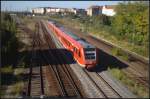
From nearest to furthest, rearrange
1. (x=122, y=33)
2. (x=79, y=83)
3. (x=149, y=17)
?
1. (x=79, y=83)
2. (x=149, y=17)
3. (x=122, y=33)

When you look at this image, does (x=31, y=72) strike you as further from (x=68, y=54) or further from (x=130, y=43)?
(x=130, y=43)

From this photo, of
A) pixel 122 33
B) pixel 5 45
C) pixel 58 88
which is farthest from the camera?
pixel 122 33

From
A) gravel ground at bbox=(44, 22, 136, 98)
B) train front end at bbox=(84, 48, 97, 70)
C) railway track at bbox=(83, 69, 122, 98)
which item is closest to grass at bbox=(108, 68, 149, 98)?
gravel ground at bbox=(44, 22, 136, 98)

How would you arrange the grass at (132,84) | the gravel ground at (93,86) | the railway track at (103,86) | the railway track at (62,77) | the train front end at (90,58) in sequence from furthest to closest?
the train front end at (90,58)
the grass at (132,84)
the railway track at (62,77)
the gravel ground at (93,86)
the railway track at (103,86)

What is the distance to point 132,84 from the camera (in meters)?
22.9

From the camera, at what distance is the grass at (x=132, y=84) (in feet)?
68.3

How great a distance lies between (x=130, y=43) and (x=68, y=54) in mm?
14258

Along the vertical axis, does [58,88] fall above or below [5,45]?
below

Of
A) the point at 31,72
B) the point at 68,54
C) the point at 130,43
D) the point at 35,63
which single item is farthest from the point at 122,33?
the point at 31,72

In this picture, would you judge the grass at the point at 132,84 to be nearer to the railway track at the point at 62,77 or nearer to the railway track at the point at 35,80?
the railway track at the point at 62,77

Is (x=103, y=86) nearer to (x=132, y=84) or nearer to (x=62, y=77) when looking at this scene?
(x=132, y=84)

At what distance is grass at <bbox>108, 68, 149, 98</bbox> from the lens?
2083cm

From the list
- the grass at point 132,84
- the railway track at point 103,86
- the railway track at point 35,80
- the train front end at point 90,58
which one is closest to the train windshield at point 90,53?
the train front end at point 90,58

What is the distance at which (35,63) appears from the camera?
1185 inches
